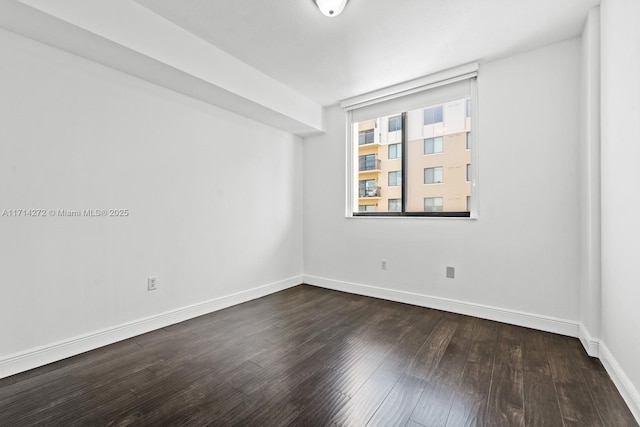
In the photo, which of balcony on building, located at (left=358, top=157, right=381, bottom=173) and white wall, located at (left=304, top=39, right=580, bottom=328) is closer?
white wall, located at (left=304, top=39, right=580, bottom=328)

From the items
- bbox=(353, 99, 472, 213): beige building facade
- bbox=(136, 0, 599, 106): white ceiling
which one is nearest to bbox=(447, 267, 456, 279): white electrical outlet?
bbox=(353, 99, 472, 213): beige building facade

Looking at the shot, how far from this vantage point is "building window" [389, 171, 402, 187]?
Result: 362 centimetres

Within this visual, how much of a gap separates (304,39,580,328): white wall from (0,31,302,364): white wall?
2152 mm

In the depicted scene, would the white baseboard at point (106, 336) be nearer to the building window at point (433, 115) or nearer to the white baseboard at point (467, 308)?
the white baseboard at point (467, 308)

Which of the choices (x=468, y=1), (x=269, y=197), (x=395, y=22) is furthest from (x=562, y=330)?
(x=269, y=197)

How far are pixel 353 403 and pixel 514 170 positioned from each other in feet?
8.20

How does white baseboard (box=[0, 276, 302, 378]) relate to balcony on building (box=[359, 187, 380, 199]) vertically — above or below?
below

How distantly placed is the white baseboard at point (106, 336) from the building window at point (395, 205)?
2070 mm

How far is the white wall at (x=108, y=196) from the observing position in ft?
6.29

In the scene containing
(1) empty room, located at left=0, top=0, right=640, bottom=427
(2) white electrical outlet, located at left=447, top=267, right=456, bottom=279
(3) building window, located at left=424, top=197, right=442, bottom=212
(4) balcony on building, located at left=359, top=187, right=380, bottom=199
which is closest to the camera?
(1) empty room, located at left=0, top=0, right=640, bottom=427

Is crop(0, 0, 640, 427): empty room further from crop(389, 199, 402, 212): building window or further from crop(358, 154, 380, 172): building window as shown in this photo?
crop(358, 154, 380, 172): building window

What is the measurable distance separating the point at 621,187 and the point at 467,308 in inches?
68.9

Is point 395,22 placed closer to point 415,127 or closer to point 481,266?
point 415,127

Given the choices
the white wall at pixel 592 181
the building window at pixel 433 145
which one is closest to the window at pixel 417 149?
the building window at pixel 433 145
